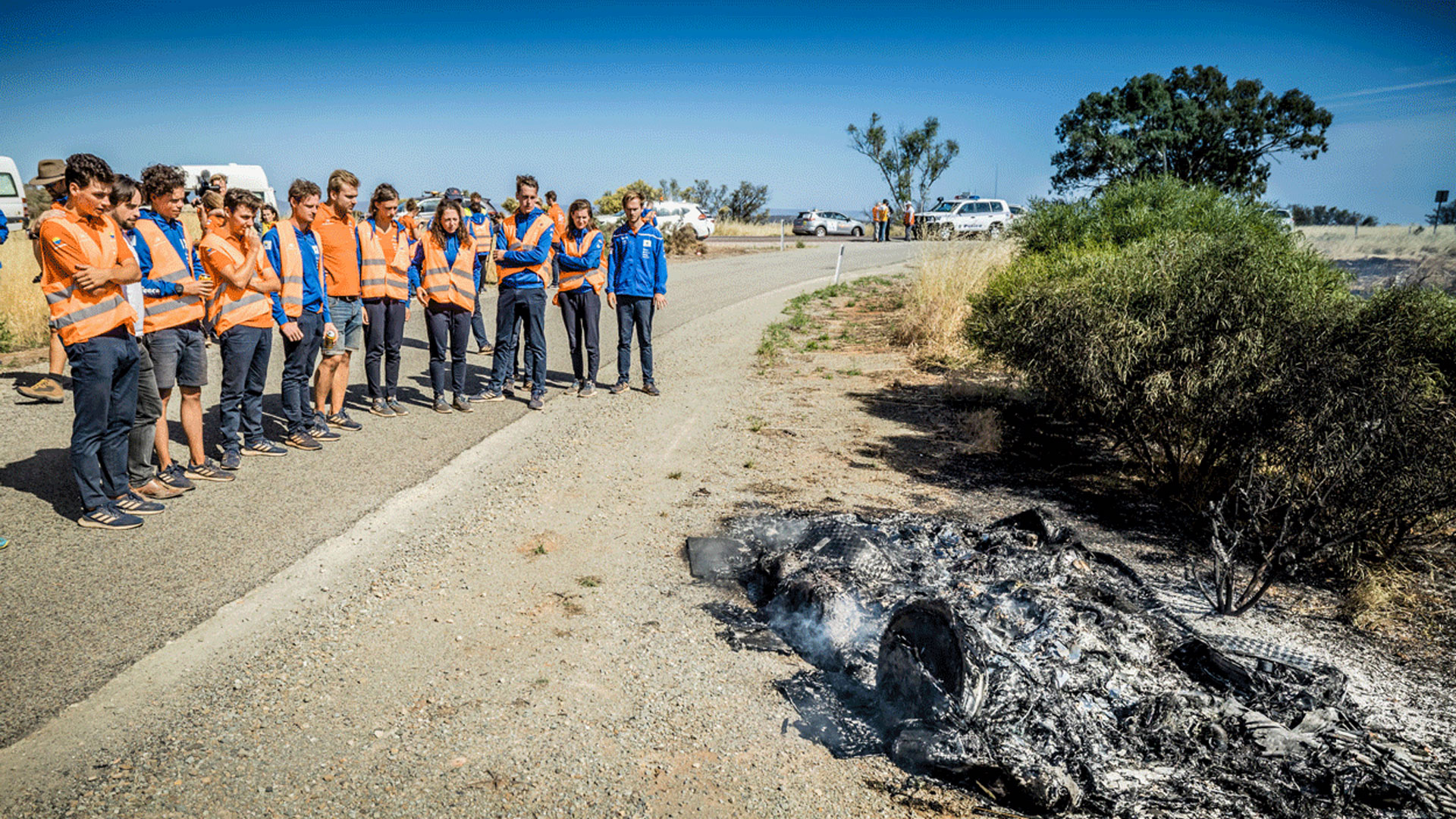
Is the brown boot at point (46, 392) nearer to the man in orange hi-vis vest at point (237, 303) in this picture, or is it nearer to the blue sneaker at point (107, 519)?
the man in orange hi-vis vest at point (237, 303)

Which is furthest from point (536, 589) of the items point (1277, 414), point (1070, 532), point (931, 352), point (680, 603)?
point (931, 352)

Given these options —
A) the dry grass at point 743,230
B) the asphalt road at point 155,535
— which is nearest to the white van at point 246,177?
the dry grass at point 743,230

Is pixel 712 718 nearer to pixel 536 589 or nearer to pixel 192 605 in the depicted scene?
pixel 536 589

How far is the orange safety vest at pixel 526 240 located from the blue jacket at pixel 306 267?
1.83 meters

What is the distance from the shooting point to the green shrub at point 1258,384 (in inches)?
184

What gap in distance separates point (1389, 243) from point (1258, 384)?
31.9 metres

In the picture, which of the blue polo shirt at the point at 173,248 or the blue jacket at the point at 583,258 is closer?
Answer: the blue polo shirt at the point at 173,248

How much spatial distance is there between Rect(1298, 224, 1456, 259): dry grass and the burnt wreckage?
21343mm

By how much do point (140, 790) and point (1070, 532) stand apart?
4.47 meters

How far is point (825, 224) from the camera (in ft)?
136

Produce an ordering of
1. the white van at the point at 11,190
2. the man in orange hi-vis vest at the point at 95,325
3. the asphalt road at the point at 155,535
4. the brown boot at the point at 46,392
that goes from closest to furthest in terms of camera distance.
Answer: the asphalt road at the point at 155,535, the man in orange hi-vis vest at the point at 95,325, the brown boot at the point at 46,392, the white van at the point at 11,190

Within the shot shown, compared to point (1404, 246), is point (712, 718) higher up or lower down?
lower down

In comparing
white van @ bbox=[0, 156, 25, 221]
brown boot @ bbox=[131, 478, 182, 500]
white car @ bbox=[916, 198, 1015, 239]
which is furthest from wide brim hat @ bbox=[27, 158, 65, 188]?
white car @ bbox=[916, 198, 1015, 239]

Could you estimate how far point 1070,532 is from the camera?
488 centimetres
